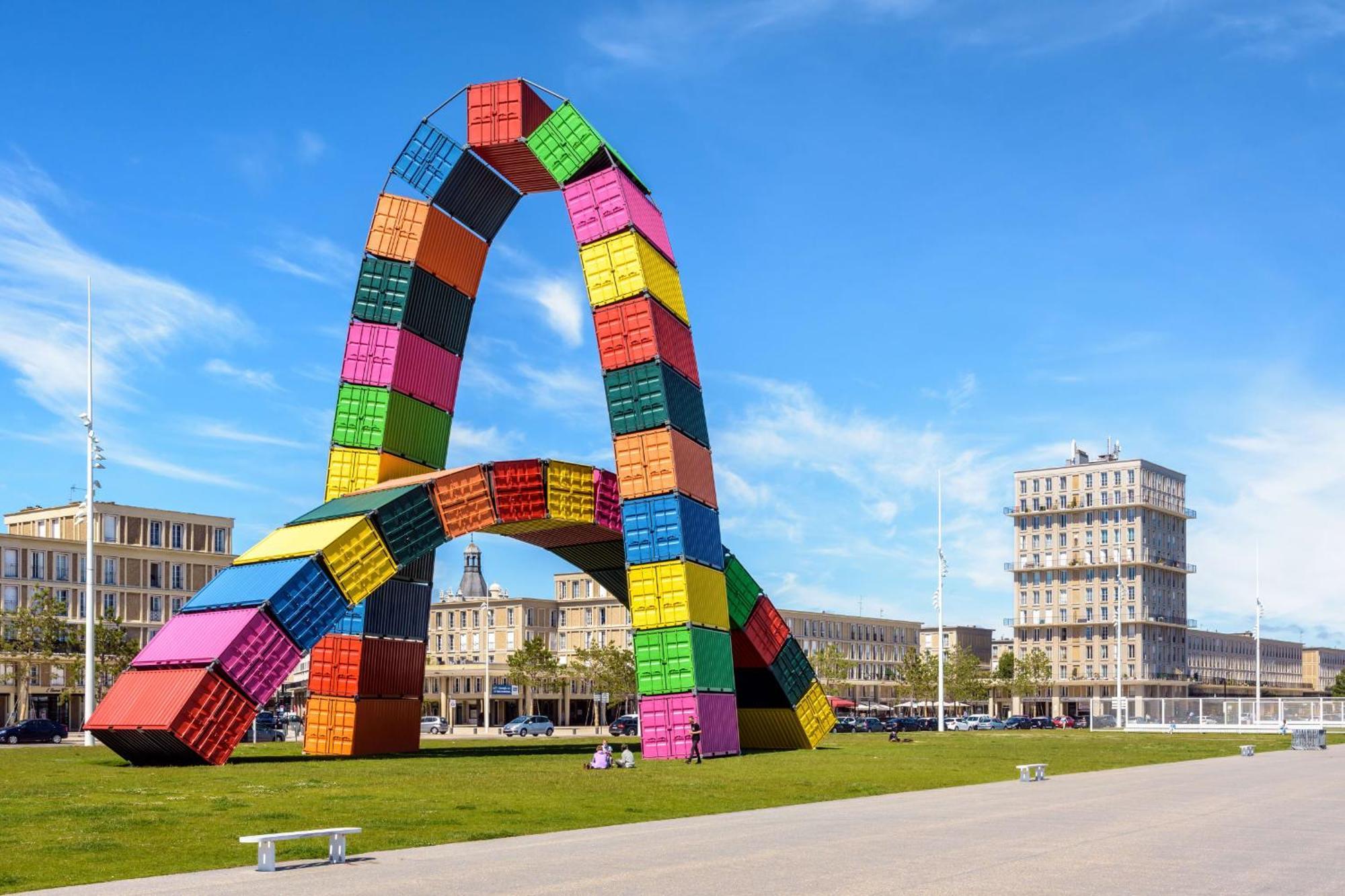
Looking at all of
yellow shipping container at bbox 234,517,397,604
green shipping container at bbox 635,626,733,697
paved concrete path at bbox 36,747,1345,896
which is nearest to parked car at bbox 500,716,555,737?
green shipping container at bbox 635,626,733,697

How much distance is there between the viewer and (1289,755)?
5859 cm

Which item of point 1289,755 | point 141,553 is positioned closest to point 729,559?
point 1289,755

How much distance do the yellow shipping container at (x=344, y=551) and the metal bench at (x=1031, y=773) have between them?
18.9 m

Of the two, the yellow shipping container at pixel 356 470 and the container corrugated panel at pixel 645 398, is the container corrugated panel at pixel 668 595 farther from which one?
the yellow shipping container at pixel 356 470

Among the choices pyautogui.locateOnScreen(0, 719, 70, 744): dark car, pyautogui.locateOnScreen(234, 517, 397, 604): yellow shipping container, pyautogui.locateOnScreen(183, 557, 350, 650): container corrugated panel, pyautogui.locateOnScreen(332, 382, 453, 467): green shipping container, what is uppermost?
pyautogui.locateOnScreen(332, 382, 453, 467): green shipping container

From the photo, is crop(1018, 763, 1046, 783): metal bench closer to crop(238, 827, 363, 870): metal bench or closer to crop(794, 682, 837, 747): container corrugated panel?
crop(794, 682, 837, 747): container corrugated panel

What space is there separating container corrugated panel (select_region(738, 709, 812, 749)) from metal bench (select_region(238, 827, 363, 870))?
38325 mm

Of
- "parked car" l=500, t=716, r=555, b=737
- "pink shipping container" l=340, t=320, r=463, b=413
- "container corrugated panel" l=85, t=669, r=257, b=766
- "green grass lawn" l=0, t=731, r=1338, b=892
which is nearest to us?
"green grass lawn" l=0, t=731, r=1338, b=892

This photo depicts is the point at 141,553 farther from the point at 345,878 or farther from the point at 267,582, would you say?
the point at 345,878

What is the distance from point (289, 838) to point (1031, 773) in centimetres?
2489

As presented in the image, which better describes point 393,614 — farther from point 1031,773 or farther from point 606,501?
point 1031,773

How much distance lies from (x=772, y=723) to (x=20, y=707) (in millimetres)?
64830

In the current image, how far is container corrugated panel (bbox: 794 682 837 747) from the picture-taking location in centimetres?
5769

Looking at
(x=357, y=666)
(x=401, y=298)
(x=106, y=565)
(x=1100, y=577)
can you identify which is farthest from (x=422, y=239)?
(x=1100, y=577)
